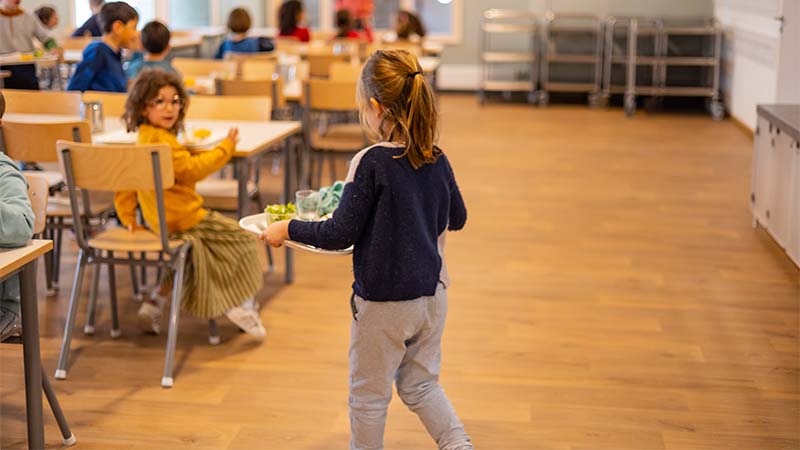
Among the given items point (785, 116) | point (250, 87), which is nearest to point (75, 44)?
point (250, 87)

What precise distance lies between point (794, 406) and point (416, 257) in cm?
169

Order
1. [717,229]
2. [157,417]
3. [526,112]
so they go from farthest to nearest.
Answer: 1. [526,112]
2. [717,229]
3. [157,417]

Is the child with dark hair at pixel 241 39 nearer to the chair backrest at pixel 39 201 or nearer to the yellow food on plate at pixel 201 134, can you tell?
the yellow food on plate at pixel 201 134

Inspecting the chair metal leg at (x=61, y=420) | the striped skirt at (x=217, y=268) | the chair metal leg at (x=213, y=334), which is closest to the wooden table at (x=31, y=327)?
the chair metal leg at (x=61, y=420)

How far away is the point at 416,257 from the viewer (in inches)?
100

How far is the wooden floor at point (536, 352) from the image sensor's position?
10.9 feet

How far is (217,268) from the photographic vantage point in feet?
13.1

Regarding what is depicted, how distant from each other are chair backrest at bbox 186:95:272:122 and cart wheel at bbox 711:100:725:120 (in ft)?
22.3

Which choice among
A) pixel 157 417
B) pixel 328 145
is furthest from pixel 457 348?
pixel 328 145

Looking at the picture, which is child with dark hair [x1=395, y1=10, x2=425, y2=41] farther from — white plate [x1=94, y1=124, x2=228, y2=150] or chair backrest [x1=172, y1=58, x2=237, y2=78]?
white plate [x1=94, y1=124, x2=228, y2=150]

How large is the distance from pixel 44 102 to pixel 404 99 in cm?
306

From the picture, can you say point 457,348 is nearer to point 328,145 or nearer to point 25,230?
point 25,230

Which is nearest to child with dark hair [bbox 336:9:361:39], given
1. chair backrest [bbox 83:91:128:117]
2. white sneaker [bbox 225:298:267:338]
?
chair backrest [bbox 83:91:128:117]

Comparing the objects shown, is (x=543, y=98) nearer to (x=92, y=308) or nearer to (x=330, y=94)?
(x=330, y=94)
